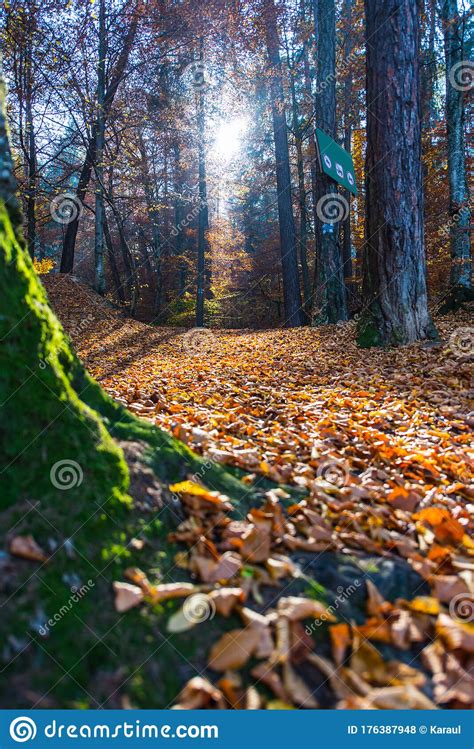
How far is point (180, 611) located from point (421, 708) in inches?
25.8

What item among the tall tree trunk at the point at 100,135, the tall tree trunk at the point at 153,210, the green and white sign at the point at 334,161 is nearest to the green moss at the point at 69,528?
the green and white sign at the point at 334,161

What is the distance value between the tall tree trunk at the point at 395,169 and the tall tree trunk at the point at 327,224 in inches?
128

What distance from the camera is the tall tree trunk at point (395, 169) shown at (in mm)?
5562

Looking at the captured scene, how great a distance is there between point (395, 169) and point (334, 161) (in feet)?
3.10

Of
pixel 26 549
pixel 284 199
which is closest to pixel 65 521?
pixel 26 549

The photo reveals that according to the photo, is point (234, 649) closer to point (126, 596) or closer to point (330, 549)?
point (126, 596)

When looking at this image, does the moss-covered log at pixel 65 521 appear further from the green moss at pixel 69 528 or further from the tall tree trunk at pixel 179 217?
the tall tree trunk at pixel 179 217

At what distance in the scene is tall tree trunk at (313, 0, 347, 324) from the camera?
29.9 feet

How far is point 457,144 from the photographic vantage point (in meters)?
9.04

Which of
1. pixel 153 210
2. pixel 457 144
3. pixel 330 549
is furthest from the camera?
pixel 153 210

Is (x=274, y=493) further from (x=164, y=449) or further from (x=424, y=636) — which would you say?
(x=424, y=636)

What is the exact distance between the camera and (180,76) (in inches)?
550

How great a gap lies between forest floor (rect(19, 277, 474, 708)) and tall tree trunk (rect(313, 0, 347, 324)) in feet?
19.5

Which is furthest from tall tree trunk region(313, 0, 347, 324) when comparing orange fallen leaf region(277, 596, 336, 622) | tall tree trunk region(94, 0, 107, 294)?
orange fallen leaf region(277, 596, 336, 622)
